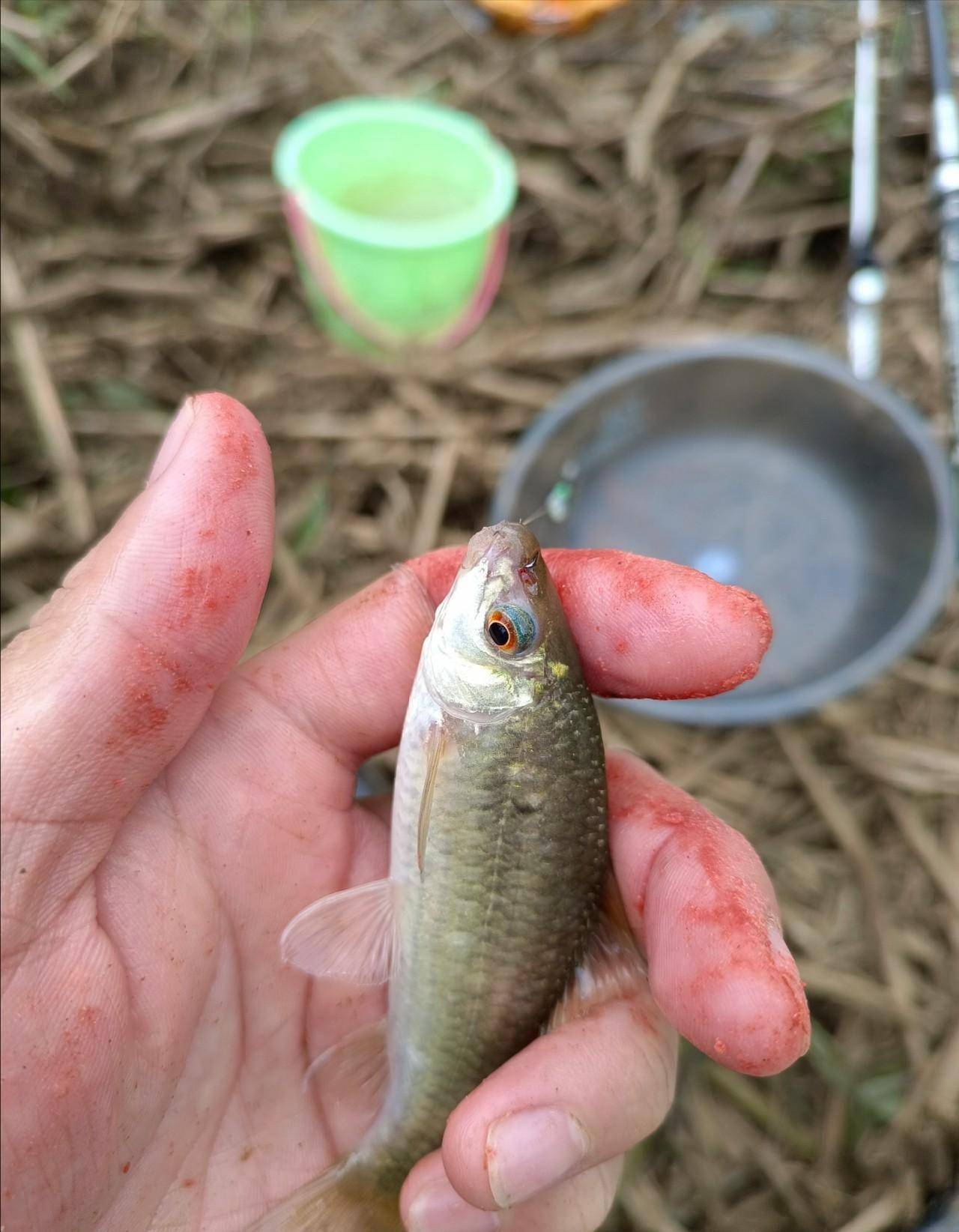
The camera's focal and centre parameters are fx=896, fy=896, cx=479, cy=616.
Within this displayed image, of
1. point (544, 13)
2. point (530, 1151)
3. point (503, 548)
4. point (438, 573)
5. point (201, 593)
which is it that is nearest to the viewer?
point (530, 1151)

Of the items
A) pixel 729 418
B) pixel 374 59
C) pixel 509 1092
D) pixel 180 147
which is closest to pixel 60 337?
pixel 180 147

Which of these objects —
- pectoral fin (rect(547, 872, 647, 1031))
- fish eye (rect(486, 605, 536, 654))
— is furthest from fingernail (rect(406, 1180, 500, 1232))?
fish eye (rect(486, 605, 536, 654))

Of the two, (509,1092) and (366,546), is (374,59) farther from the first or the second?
(509,1092)

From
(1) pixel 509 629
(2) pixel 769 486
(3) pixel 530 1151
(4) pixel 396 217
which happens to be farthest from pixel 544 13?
(3) pixel 530 1151

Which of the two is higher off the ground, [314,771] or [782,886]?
[314,771]

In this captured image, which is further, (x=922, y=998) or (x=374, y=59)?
(x=374, y=59)

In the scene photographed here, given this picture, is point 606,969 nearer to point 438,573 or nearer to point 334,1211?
point 334,1211

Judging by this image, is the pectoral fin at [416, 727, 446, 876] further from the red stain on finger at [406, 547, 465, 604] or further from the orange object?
the orange object
